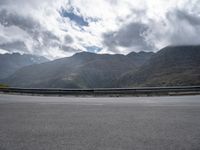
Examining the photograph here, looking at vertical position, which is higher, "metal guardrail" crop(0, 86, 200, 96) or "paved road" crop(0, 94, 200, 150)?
"metal guardrail" crop(0, 86, 200, 96)

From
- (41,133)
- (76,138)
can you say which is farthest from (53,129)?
(76,138)

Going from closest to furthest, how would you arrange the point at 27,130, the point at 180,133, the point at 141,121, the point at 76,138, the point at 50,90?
the point at 76,138, the point at 180,133, the point at 27,130, the point at 141,121, the point at 50,90

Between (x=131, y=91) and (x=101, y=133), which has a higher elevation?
(x=131, y=91)

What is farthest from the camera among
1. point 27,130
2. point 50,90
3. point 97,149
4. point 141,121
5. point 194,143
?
point 50,90

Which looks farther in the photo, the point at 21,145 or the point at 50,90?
the point at 50,90

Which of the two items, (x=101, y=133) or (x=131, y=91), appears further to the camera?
(x=131, y=91)

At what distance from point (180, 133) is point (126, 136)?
1277 millimetres

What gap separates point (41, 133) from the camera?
522 centimetres

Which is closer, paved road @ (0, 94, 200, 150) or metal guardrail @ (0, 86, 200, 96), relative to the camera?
paved road @ (0, 94, 200, 150)

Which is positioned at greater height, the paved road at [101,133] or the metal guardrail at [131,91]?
the metal guardrail at [131,91]

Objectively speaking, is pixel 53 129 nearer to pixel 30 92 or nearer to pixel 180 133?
pixel 180 133

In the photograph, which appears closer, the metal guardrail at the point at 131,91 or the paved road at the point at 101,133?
the paved road at the point at 101,133

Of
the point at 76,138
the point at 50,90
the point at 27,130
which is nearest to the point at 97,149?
the point at 76,138

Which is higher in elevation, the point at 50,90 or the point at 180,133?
the point at 50,90
